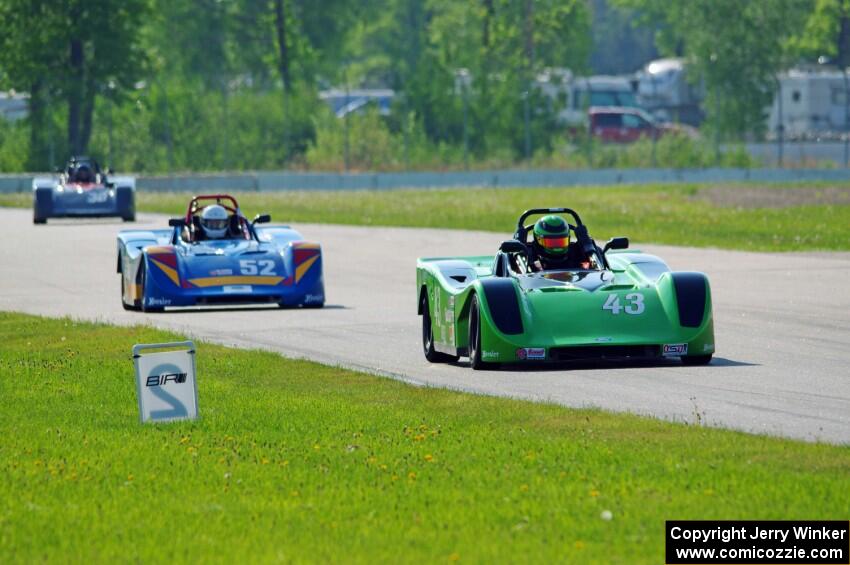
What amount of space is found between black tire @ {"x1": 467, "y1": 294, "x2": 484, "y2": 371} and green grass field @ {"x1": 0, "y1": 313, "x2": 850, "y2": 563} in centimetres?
133

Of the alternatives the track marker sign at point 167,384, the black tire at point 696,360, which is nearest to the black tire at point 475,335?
the black tire at point 696,360

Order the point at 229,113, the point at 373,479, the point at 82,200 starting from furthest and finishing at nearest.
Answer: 1. the point at 229,113
2. the point at 82,200
3. the point at 373,479

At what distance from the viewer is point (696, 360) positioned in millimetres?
14617

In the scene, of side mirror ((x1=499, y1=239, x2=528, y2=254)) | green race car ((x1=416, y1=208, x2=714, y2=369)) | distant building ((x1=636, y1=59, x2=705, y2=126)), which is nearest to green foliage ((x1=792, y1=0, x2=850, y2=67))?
distant building ((x1=636, y1=59, x2=705, y2=126))

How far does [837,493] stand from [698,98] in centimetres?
8242

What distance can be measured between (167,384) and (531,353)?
3.69 meters

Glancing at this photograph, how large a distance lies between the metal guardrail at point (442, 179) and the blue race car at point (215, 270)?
31770mm

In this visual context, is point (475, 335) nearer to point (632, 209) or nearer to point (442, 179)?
point (632, 209)

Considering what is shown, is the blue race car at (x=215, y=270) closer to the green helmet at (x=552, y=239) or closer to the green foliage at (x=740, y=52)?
the green helmet at (x=552, y=239)

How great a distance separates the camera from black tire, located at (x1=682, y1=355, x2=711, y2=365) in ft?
47.4

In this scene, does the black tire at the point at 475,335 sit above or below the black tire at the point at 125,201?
above

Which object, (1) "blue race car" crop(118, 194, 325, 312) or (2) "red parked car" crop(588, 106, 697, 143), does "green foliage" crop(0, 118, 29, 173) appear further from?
(1) "blue race car" crop(118, 194, 325, 312)

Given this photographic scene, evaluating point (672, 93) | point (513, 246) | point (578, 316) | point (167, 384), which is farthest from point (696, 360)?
point (672, 93)

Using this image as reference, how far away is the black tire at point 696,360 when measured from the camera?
14.5m
